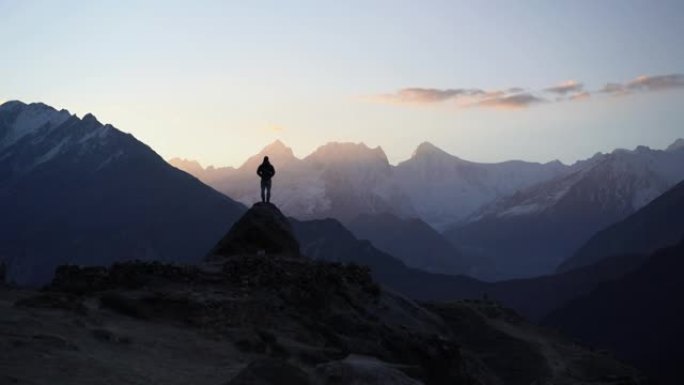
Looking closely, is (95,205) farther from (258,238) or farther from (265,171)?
(258,238)

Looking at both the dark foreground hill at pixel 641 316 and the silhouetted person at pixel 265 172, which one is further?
the dark foreground hill at pixel 641 316

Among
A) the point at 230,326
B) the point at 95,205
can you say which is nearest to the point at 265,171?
the point at 230,326

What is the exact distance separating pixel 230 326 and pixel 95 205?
Result: 15011 centimetres

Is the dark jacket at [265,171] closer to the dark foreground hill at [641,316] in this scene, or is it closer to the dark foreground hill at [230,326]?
the dark foreground hill at [230,326]

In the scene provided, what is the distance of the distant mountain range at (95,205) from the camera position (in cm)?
14450

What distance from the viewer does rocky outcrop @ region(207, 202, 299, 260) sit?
104 ft

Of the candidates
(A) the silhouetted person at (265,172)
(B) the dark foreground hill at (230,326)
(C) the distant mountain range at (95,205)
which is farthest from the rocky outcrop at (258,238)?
(C) the distant mountain range at (95,205)

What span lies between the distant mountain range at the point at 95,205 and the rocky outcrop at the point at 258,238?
358 feet

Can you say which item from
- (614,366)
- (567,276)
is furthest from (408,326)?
(567,276)

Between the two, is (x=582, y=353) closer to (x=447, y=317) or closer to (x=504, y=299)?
(x=447, y=317)

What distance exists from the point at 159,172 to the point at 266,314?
161m

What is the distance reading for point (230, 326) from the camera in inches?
871

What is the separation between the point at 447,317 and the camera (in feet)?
157

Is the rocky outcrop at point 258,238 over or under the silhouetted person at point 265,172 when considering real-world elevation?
under
